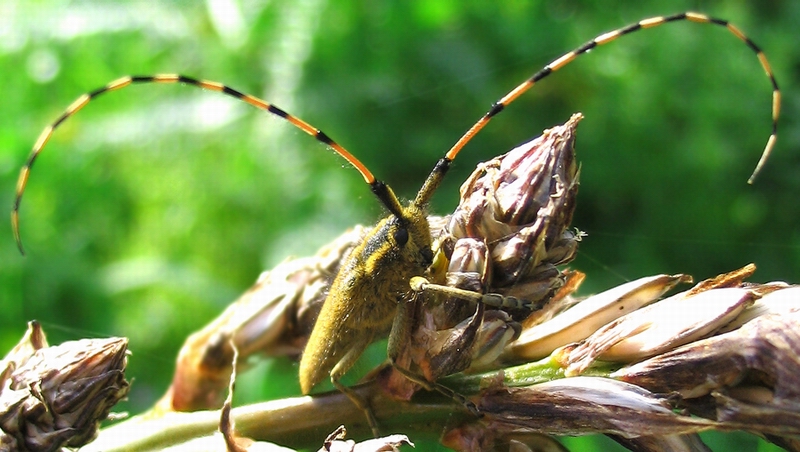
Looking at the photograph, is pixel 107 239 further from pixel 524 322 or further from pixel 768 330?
pixel 768 330

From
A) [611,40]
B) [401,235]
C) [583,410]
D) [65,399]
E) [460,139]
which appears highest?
[611,40]

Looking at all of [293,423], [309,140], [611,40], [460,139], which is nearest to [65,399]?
[293,423]

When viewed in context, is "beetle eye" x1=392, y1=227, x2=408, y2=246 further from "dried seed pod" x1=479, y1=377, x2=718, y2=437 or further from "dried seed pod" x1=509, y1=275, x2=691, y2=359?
"dried seed pod" x1=479, y1=377, x2=718, y2=437

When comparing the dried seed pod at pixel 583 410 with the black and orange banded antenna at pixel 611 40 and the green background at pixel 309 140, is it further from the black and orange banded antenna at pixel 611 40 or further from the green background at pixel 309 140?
the green background at pixel 309 140

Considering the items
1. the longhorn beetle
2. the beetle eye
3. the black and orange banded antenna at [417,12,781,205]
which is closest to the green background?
the longhorn beetle

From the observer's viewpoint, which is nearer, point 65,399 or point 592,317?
point 65,399

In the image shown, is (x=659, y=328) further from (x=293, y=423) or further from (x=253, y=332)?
(x=253, y=332)

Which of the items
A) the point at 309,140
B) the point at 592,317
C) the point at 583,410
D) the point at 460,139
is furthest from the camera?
the point at 309,140
